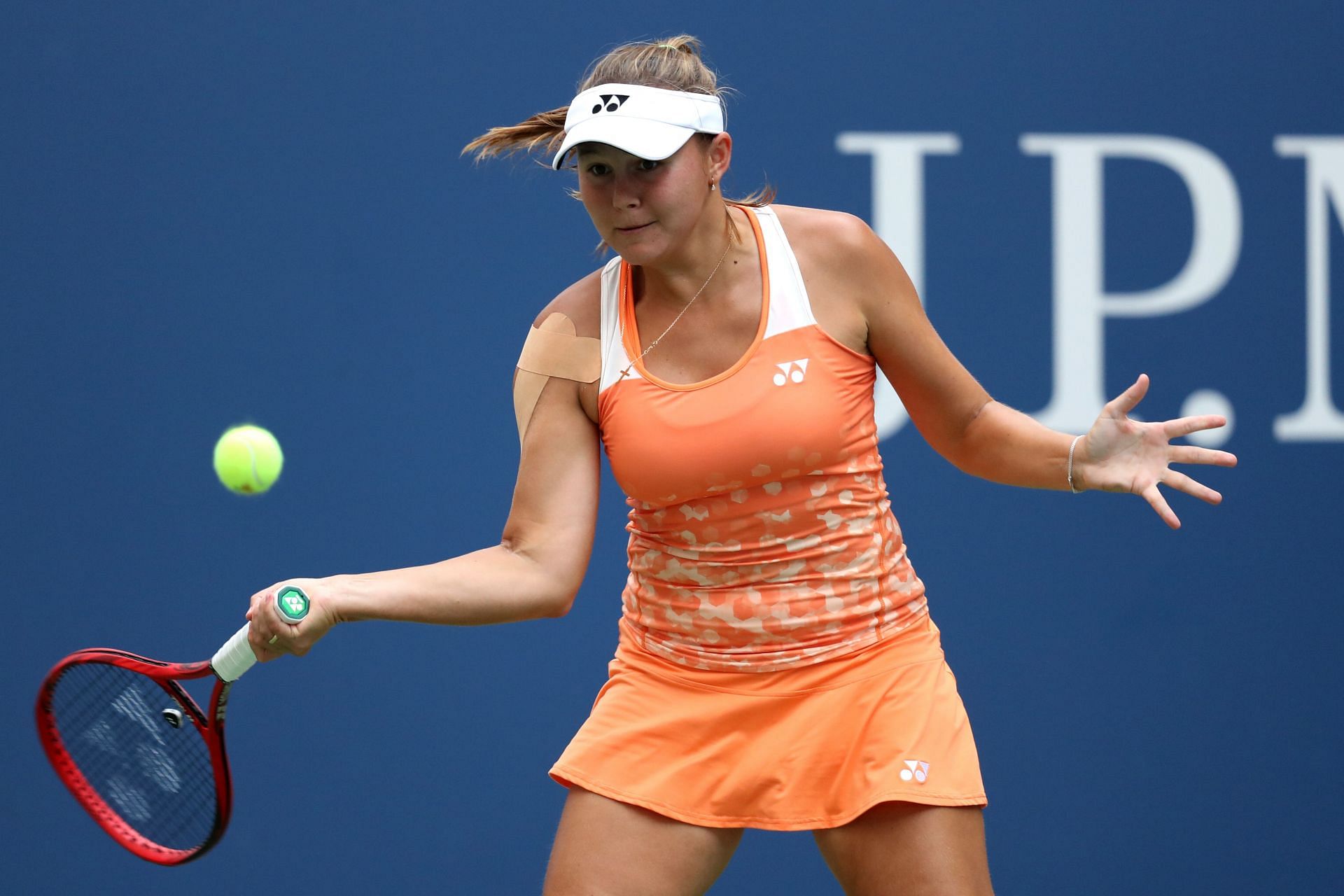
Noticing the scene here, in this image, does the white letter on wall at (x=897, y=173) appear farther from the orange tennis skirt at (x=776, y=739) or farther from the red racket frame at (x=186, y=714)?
the red racket frame at (x=186, y=714)

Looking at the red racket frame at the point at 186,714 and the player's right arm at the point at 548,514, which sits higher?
the player's right arm at the point at 548,514

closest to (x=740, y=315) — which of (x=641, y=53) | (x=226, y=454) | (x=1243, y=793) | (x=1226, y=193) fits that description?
(x=641, y=53)

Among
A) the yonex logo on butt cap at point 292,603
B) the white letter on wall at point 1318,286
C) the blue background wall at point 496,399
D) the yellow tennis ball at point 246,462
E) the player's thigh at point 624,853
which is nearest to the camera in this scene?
the yonex logo on butt cap at point 292,603

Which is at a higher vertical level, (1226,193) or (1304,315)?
(1226,193)

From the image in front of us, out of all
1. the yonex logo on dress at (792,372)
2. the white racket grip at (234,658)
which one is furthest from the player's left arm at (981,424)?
the white racket grip at (234,658)

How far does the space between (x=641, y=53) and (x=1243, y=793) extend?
2329 millimetres

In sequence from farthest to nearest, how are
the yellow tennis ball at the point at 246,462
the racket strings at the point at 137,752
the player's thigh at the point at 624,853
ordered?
the yellow tennis ball at the point at 246,462
the racket strings at the point at 137,752
the player's thigh at the point at 624,853

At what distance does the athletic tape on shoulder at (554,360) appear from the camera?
2133 millimetres

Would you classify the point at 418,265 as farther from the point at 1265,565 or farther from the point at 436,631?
the point at 1265,565

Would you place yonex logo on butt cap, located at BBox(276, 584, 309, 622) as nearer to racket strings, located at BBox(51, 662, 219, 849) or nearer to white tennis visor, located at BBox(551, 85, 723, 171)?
racket strings, located at BBox(51, 662, 219, 849)

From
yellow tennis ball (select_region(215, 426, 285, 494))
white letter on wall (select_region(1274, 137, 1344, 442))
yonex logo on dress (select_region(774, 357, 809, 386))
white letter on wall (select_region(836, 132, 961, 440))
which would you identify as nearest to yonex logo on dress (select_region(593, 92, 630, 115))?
yonex logo on dress (select_region(774, 357, 809, 386))

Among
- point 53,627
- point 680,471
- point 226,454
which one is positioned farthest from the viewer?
point 53,627

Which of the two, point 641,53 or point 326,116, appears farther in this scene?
point 326,116

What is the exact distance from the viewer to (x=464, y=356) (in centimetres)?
337
